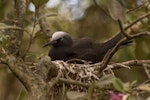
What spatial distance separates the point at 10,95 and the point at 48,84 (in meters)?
3.74

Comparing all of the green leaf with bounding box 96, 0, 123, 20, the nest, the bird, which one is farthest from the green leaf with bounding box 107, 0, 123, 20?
the bird

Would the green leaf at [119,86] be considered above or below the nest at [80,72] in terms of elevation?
above

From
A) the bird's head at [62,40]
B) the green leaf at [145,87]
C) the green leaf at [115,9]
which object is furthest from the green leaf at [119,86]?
the bird's head at [62,40]

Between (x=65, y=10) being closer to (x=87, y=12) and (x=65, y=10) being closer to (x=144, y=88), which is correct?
(x=87, y=12)

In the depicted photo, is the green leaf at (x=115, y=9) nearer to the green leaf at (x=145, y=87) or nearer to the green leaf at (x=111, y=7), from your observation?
the green leaf at (x=111, y=7)

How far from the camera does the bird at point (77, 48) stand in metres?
3.52

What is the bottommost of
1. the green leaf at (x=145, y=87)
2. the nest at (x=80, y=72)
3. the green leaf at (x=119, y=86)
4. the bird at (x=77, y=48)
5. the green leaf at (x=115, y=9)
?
the bird at (x=77, y=48)

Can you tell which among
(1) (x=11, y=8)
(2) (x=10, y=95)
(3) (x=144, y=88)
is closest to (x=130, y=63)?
(3) (x=144, y=88)

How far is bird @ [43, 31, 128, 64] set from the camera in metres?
3.52

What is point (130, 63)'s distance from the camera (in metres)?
2.36

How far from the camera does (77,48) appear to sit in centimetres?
369

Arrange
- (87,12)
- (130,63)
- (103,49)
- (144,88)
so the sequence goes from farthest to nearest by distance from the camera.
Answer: (87,12), (103,49), (130,63), (144,88)

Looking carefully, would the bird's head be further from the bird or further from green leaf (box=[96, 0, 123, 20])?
green leaf (box=[96, 0, 123, 20])

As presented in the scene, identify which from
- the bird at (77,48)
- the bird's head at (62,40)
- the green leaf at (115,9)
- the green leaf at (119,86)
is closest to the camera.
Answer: the green leaf at (119,86)
